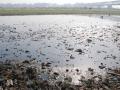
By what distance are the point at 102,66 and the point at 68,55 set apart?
434 centimetres

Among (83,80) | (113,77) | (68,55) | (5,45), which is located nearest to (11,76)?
(83,80)

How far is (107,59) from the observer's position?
68.5 ft

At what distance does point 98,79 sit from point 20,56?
809 cm

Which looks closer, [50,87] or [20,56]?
[50,87]

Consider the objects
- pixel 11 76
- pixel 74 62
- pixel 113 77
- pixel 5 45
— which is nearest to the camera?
pixel 11 76

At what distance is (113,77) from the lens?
15.6 meters

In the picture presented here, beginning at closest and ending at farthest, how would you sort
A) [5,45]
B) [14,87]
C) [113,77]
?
1. [14,87]
2. [113,77]
3. [5,45]

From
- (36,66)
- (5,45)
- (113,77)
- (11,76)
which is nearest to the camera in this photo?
(11,76)

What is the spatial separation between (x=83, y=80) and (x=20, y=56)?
7757 mm

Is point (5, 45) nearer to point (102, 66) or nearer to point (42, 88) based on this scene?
point (102, 66)

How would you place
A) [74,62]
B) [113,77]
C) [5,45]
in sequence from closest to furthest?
[113,77] → [74,62] → [5,45]

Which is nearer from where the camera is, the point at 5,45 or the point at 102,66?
the point at 102,66

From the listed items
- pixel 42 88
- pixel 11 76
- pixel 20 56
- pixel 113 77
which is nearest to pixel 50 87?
pixel 42 88

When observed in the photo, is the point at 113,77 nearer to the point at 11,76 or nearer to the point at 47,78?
the point at 47,78
